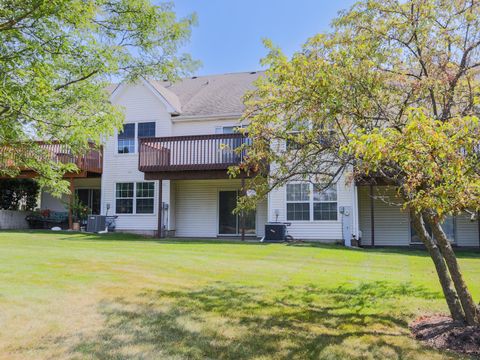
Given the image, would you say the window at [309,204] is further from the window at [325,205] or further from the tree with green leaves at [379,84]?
the tree with green leaves at [379,84]

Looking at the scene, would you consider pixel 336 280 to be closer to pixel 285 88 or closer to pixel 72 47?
pixel 285 88

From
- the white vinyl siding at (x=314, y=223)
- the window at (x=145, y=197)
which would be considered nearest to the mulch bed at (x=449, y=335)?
the white vinyl siding at (x=314, y=223)

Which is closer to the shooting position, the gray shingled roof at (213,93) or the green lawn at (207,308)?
the green lawn at (207,308)

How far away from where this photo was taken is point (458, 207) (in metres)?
3.54

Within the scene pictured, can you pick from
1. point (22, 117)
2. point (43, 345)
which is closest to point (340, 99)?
point (22, 117)

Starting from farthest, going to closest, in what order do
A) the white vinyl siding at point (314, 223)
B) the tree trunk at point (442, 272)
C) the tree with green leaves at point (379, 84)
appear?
1. the white vinyl siding at point (314, 223)
2. the tree trunk at point (442, 272)
3. the tree with green leaves at point (379, 84)

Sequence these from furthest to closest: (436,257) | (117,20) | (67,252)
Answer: (67,252)
(117,20)
(436,257)

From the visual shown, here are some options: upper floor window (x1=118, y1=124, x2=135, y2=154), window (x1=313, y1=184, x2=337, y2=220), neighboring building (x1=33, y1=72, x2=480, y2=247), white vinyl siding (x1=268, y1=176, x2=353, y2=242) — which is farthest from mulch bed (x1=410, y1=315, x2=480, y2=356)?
upper floor window (x1=118, y1=124, x2=135, y2=154)

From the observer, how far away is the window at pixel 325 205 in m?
17.0

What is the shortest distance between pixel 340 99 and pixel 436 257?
230 centimetres

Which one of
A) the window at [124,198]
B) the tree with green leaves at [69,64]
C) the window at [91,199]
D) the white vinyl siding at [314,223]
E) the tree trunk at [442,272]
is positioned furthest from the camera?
the window at [91,199]

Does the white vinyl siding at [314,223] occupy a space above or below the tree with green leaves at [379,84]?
below

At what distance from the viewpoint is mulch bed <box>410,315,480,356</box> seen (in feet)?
15.2

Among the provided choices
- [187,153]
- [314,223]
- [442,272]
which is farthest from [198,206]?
[442,272]
